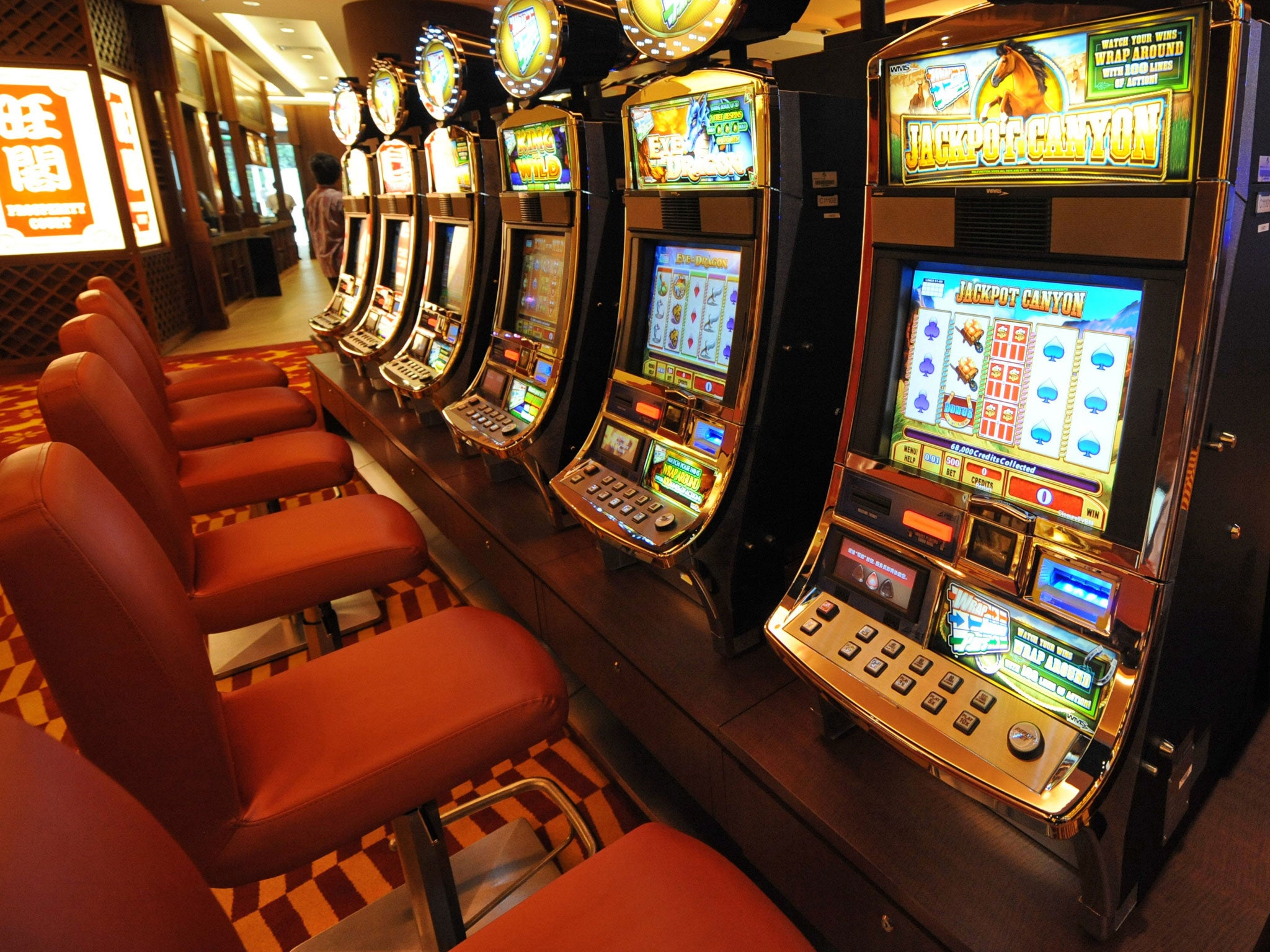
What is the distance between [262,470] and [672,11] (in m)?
1.72

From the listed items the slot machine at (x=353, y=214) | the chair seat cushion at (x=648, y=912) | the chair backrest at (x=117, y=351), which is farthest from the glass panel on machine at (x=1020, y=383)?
the slot machine at (x=353, y=214)

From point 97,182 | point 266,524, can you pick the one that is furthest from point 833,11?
point 266,524

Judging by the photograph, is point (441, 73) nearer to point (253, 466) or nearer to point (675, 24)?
point (253, 466)

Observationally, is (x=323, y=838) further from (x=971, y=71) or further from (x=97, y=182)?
(x=97, y=182)

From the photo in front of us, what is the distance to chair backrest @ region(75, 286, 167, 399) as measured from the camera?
2.79m

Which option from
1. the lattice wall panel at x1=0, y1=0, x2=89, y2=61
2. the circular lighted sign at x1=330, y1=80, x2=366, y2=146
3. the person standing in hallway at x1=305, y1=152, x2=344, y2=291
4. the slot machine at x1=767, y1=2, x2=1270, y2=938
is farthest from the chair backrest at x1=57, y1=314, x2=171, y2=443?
the lattice wall panel at x1=0, y1=0, x2=89, y2=61

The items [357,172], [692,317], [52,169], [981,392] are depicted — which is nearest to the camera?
[981,392]

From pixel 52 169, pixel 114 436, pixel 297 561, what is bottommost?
pixel 297 561

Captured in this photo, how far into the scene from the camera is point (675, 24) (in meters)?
1.65

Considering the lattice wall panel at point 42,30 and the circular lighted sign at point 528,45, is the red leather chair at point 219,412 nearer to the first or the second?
the circular lighted sign at point 528,45

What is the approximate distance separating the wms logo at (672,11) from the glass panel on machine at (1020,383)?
0.81 m

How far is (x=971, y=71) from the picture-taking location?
41.1 inches

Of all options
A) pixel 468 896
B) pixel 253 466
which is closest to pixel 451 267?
pixel 253 466

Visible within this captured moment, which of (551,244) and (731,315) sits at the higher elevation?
(551,244)
